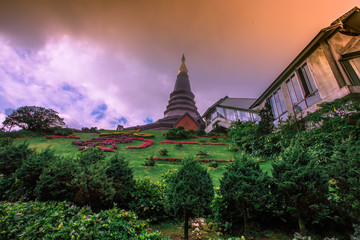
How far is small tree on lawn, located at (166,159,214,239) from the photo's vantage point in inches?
133

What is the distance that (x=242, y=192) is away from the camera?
329 centimetres

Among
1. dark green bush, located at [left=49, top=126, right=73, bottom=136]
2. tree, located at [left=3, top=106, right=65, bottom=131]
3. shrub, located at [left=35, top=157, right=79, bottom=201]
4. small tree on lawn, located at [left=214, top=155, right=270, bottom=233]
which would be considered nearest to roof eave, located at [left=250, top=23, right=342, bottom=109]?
small tree on lawn, located at [left=214, top=155, right=270, bottom=233]

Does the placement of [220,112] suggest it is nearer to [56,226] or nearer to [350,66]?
[350,66]

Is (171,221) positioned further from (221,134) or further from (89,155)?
(221,134)

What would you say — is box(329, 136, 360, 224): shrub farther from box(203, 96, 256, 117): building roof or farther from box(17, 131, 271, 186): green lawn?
box(203, 96, 256, 117): building roof

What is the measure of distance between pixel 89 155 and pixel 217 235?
538cm

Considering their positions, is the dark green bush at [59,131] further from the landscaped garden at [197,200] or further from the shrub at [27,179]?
the shrub at [27,179]

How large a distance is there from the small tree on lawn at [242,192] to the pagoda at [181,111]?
32.9 meters

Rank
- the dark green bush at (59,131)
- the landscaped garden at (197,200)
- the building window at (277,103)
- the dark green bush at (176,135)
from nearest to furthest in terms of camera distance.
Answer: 1. the landscaped garden at (197,200)
2. the building window at (277,103)
3. the dark green bush at (176,135)
4. the dark green bush at (59,131)

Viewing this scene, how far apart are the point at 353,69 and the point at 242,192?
11.4m

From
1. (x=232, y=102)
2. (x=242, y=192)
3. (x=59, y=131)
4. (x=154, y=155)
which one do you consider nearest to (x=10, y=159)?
(x=242, y=192)

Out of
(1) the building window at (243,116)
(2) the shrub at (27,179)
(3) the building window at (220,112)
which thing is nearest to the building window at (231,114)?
(1) the building window at (243,116)

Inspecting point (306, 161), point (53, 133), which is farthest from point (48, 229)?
point (53, 133)

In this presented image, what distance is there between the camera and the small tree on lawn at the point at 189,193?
11.1 ft
